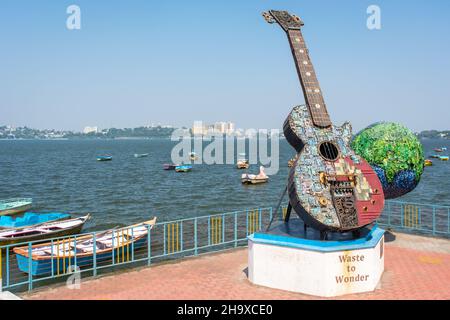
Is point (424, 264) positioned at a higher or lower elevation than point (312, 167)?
lower

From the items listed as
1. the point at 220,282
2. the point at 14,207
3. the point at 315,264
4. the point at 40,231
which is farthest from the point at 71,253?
the point at 14,207

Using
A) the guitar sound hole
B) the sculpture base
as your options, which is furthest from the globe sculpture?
the sculpture base

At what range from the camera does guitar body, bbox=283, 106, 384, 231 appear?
29.7ft

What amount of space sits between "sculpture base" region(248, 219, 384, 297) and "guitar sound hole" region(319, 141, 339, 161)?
5.90 feet

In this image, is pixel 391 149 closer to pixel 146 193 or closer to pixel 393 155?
pixel 393 155

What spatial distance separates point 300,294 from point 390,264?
11.5 ft

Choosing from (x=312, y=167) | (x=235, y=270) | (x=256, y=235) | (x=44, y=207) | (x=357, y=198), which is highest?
(x=312, y=167)

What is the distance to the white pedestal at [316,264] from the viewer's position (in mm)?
8961

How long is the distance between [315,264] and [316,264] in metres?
0.02

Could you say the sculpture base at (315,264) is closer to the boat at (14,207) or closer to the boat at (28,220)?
the boat at (28,220)

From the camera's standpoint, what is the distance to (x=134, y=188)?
4550 cm
